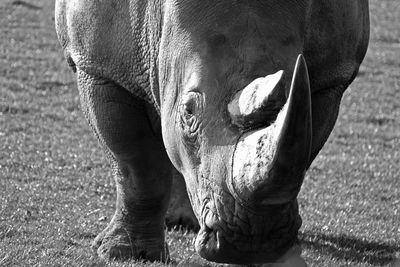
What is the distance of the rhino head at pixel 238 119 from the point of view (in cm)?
439

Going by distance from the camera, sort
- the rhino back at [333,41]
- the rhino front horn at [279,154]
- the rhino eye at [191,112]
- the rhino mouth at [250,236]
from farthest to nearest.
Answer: the rhino back at [333,41] → the rhino eye at [191,112] → the rhino mouth at [250,236] → the rhino front horn at [279,154]

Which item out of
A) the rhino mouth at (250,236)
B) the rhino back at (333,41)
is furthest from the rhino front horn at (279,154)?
the rhino back at (333,41)

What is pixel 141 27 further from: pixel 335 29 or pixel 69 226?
pixel 69 226

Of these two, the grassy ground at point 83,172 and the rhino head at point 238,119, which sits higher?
the rhino head at point 238,119

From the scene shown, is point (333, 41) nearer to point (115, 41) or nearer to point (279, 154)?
point (115, 41)

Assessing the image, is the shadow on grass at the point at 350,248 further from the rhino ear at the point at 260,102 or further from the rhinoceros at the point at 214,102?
the rhino ear at the point at 260,102

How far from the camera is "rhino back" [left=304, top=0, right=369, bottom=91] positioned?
5730 mm

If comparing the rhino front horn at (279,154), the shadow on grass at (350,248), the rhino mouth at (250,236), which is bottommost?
the shadow on grass at (350,248)

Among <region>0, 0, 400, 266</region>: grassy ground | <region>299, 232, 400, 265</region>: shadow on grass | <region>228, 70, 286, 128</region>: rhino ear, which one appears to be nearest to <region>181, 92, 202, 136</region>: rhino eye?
<region>228, 70, 286, 128</region>: rhino ear

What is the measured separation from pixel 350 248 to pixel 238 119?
3.06m

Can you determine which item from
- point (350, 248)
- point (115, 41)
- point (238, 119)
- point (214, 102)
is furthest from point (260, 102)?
point (350, 248)

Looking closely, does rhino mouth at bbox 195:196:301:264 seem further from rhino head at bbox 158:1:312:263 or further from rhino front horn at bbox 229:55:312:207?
rhino front horn at bbox 229:55:312:207

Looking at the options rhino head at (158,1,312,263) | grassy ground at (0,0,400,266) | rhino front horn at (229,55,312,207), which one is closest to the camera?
rhino front horn at (229,55,312,207)

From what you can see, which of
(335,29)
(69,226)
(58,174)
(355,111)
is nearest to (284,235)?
(335,29)
